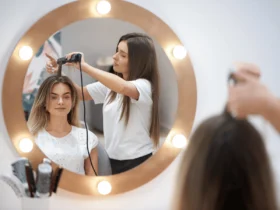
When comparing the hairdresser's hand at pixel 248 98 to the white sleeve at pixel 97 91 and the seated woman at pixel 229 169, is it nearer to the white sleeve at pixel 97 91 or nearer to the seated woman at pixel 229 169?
the seated woman at pixel 229 169

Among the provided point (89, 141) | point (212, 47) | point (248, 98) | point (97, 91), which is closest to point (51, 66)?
point (97, 91)

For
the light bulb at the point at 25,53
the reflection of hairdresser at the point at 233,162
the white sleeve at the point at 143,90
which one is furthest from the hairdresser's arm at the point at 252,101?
the light bulb at the point at 25,53

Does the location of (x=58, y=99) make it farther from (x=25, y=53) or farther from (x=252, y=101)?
(x=252, y=101)

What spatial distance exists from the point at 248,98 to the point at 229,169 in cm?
13

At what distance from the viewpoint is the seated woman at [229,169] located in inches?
26.0

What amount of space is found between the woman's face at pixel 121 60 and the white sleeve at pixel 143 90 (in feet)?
0.17

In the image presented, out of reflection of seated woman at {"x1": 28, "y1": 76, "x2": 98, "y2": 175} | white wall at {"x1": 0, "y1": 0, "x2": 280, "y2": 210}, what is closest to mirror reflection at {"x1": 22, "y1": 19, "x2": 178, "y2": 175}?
reflection of seated woman at {"x1": 28, "y1": 76, "x2": 98, "y2": 175}

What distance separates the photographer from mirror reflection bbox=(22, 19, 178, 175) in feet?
4.19

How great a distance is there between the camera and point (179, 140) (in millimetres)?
1369

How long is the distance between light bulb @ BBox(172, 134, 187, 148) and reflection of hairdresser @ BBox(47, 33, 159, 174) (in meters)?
0.07

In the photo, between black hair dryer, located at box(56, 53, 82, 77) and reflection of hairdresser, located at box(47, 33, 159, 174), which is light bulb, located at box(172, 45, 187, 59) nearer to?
reflection of hairdresser, located at box(47, 33, 159, 174)

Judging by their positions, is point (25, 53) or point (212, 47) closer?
point (25, 53)

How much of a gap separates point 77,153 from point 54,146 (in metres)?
0.07

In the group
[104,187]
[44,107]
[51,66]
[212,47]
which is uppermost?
[212,47]
